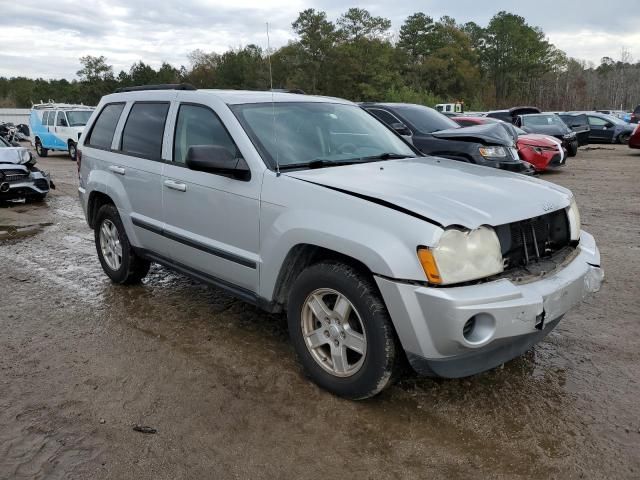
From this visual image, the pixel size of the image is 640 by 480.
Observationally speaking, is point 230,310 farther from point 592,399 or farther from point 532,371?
point 592,399

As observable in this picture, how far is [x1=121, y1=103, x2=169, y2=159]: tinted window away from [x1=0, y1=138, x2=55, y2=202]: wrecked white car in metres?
6.40

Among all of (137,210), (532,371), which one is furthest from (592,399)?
(137,210)

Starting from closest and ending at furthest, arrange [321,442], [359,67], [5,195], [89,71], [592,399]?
[321,442]
[592,399]
[5,195]
[359,67]
[89,71]

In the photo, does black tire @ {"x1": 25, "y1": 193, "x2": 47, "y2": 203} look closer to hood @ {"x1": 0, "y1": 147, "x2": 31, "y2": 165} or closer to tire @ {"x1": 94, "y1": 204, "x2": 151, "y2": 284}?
hood @ {"x1": 0, "y1": 147, "x2": 31, "y2": 165}

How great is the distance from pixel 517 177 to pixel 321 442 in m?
2.15

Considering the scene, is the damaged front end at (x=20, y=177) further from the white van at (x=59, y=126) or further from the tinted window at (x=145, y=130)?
the white van at (x=59, y=126)

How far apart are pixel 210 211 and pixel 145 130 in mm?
1309

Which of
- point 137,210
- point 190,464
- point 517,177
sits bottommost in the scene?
point 190,464

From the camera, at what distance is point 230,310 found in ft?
15.0

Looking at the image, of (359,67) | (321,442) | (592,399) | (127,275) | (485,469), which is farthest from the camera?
(359,67)

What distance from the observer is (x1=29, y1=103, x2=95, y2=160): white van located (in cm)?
1980

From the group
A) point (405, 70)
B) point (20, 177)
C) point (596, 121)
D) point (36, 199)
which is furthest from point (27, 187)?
point (405, 70)

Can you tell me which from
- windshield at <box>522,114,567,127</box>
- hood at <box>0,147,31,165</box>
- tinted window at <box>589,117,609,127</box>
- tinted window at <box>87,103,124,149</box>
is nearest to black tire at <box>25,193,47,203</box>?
hood at <box>0,147,31,165</box>

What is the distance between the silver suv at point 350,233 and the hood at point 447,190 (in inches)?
0.5
